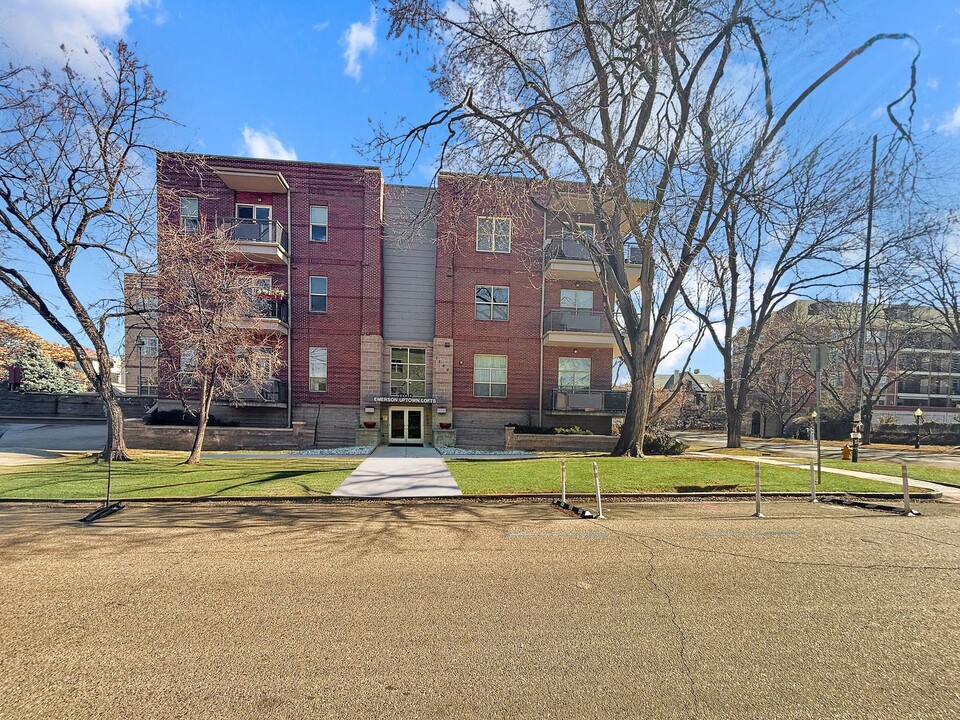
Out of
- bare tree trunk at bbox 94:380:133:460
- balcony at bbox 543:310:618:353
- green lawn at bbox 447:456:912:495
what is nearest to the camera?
green lawn at bbox 447:456:912:495

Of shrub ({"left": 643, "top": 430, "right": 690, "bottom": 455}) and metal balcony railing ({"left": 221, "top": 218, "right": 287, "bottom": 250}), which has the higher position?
metal balcony railing ({"left": 221, "top": 218, "right": 287, "bottom": 250})

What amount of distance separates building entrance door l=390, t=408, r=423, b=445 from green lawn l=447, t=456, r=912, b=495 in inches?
334

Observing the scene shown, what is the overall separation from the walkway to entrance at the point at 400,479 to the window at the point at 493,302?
837 cm

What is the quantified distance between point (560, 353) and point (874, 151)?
44.6 ft

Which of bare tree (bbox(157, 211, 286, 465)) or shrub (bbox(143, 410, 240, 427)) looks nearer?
bare tree (bbox(157, 211, 286, 465))

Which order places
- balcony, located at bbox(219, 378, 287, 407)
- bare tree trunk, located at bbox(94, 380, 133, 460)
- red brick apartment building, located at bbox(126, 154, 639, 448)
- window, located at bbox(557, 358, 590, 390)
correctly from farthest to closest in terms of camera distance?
window, located at bbox(557, 358, 590, 390)
red brick apartment building, located at bbox(126, 154, 639, 448)
balcony, located at bbox(219, 378, 287, 407)
bare tree trunk, located at bbox(94, 380, 133, 460)

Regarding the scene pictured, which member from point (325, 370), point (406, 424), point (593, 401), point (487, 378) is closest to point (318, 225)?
point (325, 370)

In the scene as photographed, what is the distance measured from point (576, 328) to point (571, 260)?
3166 mm

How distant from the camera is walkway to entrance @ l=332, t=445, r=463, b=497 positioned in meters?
9.42

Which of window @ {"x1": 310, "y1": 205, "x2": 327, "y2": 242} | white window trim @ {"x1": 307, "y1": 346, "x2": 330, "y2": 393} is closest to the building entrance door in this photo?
white window trim @ {"x1": 307, "y1": 346, "x2": 330, "y2": 393}

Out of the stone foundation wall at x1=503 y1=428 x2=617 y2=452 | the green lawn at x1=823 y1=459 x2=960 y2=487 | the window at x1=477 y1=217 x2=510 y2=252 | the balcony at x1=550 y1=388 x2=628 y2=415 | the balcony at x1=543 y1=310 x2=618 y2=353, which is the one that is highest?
the window at x1=477 y1=217 x2=510 y2=252

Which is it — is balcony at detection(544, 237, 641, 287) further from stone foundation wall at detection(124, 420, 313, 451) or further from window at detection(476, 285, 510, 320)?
stone foundation wall at detection(124, 420, 313, 451)

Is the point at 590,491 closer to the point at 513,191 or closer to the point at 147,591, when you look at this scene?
the point at 147,591

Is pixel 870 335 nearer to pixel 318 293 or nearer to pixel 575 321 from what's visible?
pixel 575 321
